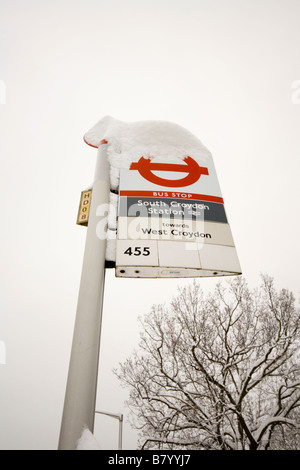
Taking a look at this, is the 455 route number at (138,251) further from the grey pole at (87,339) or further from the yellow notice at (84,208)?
the yellow notice at (84,208)

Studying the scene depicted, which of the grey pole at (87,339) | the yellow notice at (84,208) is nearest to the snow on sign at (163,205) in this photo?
the grey pole at (87,339)

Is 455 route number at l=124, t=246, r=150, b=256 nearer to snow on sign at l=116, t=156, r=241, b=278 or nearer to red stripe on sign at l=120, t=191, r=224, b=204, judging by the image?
snow on sign at l=116, t=156, r=241, b=278

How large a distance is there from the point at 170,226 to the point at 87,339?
2046 mm

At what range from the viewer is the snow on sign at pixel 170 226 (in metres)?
4.09

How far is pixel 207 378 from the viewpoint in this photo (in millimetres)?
9672

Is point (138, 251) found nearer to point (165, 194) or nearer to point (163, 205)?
point (163, 205)

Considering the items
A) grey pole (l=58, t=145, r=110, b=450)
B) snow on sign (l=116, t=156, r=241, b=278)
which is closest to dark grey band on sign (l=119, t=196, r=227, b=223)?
snow on sign (l=116, t=156, r=241, b=278)

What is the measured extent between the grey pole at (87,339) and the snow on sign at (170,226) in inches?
12.0

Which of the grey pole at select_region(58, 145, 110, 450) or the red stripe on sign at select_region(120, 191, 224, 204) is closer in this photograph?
the grey pole at select_region(58, 145, 110, 450)

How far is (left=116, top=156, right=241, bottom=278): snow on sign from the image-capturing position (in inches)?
161

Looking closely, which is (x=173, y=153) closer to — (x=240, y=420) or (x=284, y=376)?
(x=240, y=420)

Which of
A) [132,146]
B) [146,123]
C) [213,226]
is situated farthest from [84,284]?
[146,123]

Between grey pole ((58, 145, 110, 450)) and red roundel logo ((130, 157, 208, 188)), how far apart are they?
3.15ft
